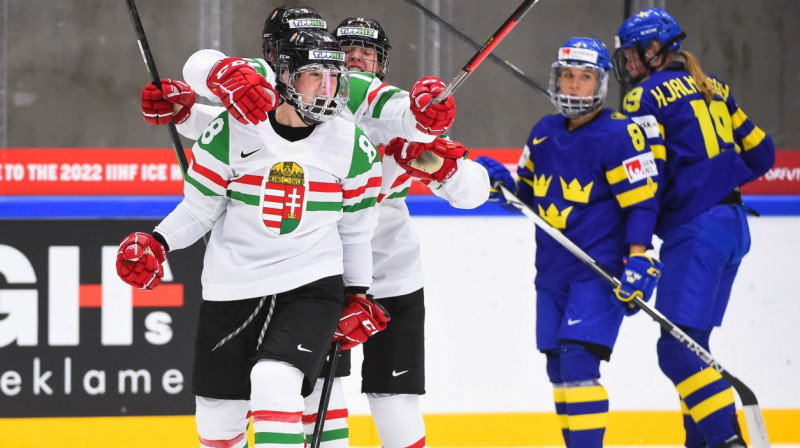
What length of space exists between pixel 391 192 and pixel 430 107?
47 cm

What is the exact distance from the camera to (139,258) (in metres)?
2.67

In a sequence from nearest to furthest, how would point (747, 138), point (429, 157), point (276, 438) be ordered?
point (276, 438) < point (429, 157) < point (747, 138)

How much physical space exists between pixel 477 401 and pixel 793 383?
1.12 meters

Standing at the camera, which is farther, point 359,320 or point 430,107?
point 359,320

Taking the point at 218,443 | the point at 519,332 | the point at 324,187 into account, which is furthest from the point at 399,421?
the point at 519,332

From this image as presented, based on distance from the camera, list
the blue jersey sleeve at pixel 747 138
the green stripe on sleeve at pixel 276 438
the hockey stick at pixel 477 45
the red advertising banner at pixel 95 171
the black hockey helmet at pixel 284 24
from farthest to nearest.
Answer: the red advertising banner at pixel 95 171, the hockey stick at pixel 477 45, the blue jersey sleeve at pixel 747 138, the black hockey helmet at pixel 284 24, the green stripe on sleeve at pixel 276 438

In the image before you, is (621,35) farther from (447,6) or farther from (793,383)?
(793,383)

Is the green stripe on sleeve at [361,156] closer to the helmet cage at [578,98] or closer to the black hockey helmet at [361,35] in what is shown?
the black hockey helmet at [361,35]

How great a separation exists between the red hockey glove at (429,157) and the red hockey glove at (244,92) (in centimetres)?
39

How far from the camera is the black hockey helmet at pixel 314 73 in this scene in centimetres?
260

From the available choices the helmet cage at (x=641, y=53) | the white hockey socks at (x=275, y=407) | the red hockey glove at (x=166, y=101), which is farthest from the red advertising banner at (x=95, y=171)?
the white hockey socks at (x=275, y=407)

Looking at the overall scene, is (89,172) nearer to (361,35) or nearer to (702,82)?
(361,35)

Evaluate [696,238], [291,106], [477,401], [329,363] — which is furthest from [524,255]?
[291,106]

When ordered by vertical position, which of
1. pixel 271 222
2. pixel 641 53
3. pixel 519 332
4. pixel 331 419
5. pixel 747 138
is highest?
pixel 641 53
